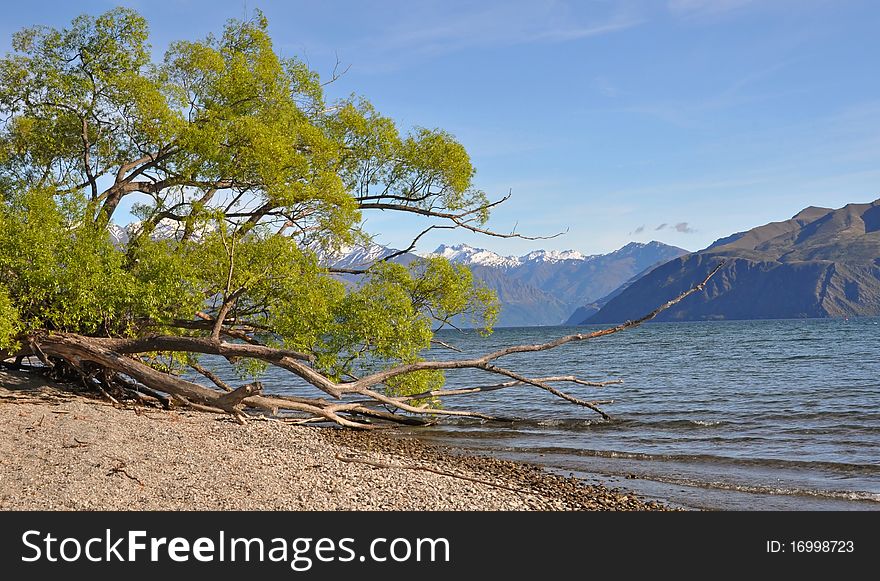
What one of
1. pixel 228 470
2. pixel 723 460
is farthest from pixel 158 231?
pixel 723 460

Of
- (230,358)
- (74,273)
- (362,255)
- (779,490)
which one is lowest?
(779,490)

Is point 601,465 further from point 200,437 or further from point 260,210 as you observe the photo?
point 260,210

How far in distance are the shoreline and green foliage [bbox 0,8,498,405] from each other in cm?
277

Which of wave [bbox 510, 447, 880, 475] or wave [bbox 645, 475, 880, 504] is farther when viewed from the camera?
wave [bbox 510, 447, 880, 475]

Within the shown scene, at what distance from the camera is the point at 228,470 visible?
49.4ft

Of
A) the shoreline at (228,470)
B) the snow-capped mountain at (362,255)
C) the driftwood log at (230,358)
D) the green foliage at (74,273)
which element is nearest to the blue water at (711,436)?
the shoreline at (228,470)

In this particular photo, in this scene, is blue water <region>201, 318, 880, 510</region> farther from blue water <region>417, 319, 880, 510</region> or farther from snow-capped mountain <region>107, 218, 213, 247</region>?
snow-capped mountain <region>107, 218, 213, 247</region>

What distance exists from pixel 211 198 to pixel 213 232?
3.64 meters

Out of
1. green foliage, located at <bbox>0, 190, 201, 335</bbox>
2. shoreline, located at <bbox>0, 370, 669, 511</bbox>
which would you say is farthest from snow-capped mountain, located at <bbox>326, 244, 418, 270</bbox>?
shoreline, located at <bbox>0, 370, 669, 511</bbox>

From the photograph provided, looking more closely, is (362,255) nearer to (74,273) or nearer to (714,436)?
(74,273)

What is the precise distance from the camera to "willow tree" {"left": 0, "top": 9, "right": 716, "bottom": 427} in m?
20.3

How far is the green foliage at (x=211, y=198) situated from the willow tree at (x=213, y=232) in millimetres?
64
